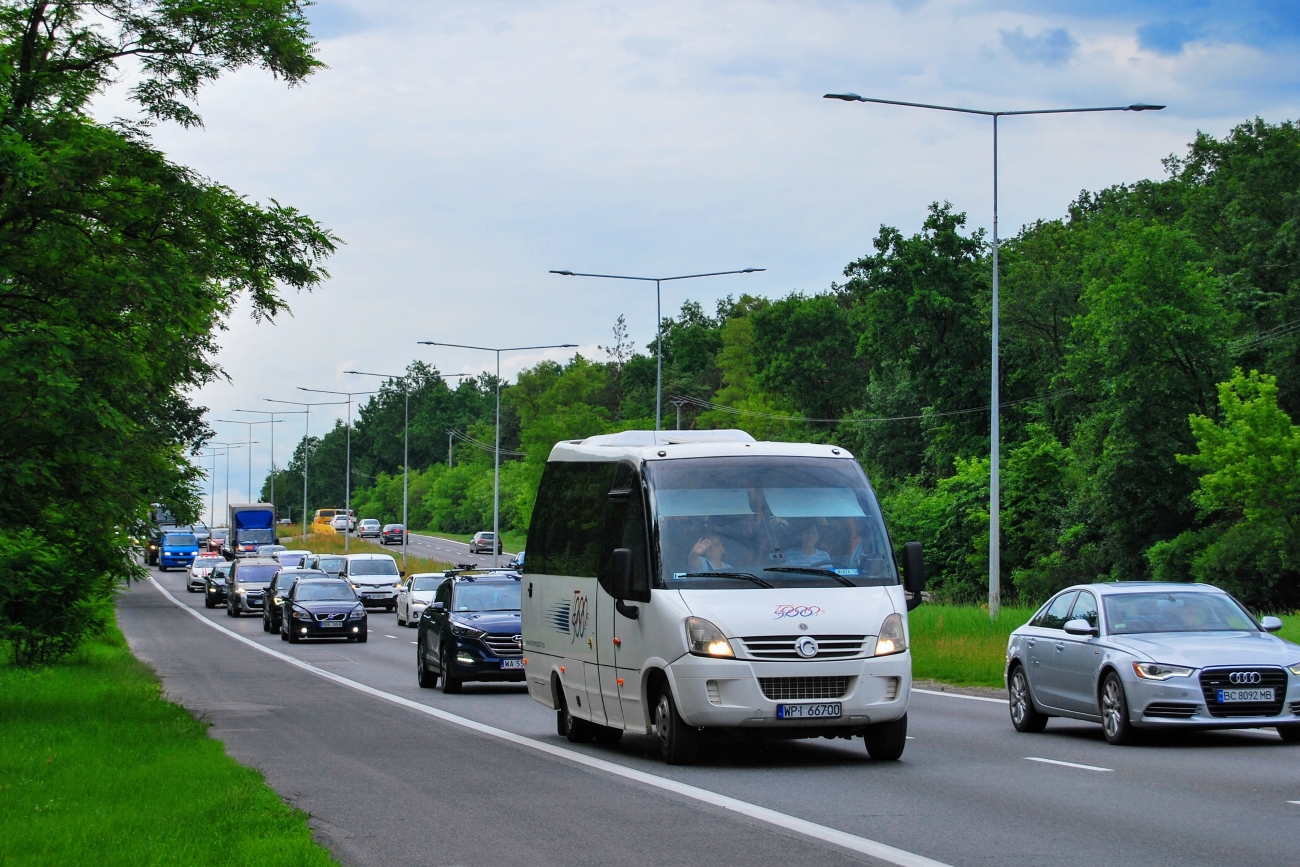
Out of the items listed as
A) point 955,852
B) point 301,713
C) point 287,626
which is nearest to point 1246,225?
point 287,626

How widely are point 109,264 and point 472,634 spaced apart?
8.38 m

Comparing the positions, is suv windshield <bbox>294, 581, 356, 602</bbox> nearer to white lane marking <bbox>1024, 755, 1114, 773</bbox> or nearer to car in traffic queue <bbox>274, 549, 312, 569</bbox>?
car in traffic queue <bbox>274, 549, 312, 569</bbox>

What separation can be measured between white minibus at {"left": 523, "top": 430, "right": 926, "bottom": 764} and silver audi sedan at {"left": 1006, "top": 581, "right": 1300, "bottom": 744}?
2624 mm

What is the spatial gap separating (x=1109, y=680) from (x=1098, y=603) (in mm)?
951

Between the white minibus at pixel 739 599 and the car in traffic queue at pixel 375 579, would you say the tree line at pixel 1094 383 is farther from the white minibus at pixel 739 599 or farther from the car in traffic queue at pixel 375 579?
the white minibus at pixel 739 599

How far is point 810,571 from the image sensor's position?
13820 mm

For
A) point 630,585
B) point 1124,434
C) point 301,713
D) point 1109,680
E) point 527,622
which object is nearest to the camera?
point 630,585

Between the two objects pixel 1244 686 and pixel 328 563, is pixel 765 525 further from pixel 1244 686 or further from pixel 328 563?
pixel 328 563

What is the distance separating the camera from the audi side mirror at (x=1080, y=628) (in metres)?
16.2

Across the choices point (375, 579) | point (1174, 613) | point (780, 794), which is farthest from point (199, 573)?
point (780, 794)

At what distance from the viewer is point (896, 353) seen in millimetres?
77375

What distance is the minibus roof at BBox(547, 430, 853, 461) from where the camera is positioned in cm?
1473

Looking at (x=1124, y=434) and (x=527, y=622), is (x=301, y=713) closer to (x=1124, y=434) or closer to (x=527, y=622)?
(x=527, y=622)

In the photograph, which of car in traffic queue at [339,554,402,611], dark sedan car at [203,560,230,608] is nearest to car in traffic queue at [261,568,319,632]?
car in traffic queue at [339,554,402,611]
